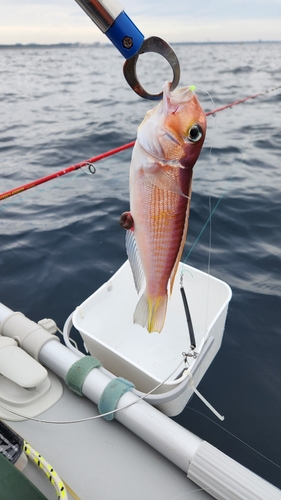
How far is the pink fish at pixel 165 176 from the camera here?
1.13m

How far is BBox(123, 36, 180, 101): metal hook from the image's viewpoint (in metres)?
1.06

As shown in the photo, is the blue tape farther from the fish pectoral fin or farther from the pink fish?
the fish pectoral fin

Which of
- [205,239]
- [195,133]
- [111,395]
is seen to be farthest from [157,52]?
[205,239]

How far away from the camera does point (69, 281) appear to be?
3.92 m

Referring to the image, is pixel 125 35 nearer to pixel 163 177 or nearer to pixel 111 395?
pixel 163 177

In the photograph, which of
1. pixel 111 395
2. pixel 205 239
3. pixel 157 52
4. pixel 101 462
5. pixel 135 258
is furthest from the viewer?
pixel 205 239

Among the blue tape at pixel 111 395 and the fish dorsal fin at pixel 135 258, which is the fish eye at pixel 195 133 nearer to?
the fish dorsal fin at pixel 135 258

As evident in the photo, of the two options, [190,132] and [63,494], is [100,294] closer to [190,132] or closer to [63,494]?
[63,494]

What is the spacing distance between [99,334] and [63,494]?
61.7 inches

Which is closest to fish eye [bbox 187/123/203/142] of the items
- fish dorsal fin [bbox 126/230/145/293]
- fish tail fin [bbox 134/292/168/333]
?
fish dorsal fin [bbox 126/230/145/293]

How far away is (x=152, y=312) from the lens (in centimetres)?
139

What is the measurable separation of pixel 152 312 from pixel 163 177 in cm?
54

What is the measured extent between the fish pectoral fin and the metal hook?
0.25 metres

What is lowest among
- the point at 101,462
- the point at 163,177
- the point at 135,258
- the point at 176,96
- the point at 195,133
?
the point at 101,462
